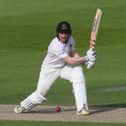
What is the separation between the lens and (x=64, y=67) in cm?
1243

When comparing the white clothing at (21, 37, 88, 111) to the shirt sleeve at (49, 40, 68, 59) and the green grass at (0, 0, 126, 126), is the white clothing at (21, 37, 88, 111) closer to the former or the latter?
the shirt sleeve at (49, 40, 68, 59)

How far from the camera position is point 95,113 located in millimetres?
12430

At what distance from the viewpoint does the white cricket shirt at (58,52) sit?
12137mm

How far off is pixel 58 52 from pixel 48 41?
16146 mm

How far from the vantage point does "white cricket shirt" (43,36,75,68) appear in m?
12.1

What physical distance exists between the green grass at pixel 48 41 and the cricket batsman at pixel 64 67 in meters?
1.22

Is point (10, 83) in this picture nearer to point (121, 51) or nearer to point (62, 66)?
point (62, 66)

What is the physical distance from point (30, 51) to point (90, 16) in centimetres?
925

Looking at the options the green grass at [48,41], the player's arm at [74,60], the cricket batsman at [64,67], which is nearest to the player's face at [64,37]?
the cricket batsman at [64,67]

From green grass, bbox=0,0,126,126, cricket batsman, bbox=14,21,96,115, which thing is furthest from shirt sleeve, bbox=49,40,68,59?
green grass, bbox=0,0,126,126

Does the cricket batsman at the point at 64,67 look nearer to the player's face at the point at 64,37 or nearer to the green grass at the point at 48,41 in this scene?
the player's face at the point at 64,37

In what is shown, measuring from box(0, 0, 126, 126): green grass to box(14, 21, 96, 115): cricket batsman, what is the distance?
4.01 ft

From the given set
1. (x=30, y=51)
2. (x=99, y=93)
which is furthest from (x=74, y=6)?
(x=99, y=93)

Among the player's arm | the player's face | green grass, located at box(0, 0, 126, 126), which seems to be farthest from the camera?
green grass, located at box(0, 0, 126, 126)
